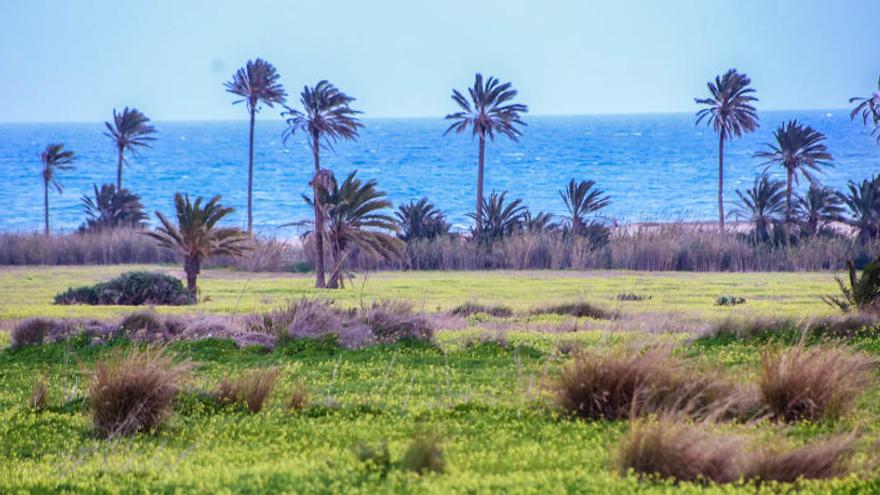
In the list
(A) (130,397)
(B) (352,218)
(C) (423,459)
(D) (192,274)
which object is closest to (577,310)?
(D) (192,274)

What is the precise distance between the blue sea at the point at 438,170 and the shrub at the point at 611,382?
76.9m

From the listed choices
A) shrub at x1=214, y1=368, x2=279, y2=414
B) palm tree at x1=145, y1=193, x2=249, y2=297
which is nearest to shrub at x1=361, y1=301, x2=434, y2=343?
shrub at x1=214, y1=368, x2=279, y2=414

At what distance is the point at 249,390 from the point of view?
11523 mm

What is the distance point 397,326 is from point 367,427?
267 inches

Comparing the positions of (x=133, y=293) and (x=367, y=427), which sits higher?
(x=367, y=427)

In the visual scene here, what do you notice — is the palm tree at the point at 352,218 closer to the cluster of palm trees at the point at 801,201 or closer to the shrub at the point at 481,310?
the shrub at the point at 481,310

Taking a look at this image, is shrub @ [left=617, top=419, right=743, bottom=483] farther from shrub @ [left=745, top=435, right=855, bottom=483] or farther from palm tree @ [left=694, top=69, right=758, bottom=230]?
palm tree @ [left=694, top=69, right=758, bottom=230]

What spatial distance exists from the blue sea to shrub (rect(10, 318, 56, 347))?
69.4m

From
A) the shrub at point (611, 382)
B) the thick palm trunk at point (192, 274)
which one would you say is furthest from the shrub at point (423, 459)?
the thick palm trunk at point (192, 274)

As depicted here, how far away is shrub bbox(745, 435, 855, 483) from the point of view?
8.01 m

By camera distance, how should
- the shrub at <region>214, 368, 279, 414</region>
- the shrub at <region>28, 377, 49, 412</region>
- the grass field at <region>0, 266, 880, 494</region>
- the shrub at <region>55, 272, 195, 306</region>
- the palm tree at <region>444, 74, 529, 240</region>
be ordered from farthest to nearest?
the palm tree at <region>444, 74, 529, 240</region> → the shrub at <region>55, 272, 195, 306</region> → the shrub at <region>28, 377, 49, 412</region> → the shrub at <region>214, 368, 279, 414</region> → the grass field at <region>0, 266, 880, 494</region>

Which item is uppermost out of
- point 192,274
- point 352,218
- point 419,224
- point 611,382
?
point 352,218

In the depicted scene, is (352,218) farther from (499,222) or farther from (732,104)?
(732,104)

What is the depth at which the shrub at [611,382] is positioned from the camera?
33.7 feet
